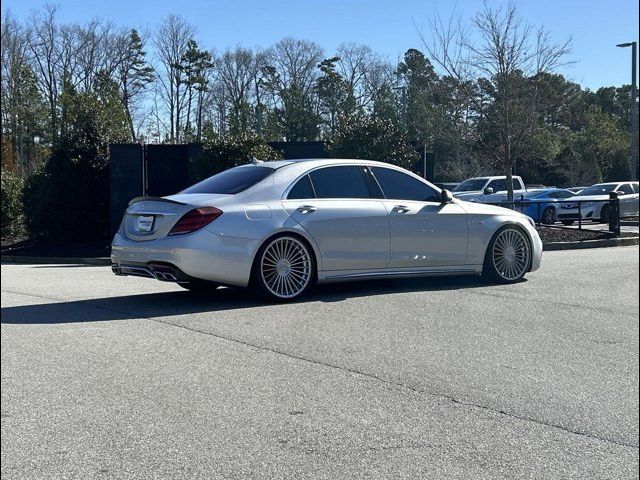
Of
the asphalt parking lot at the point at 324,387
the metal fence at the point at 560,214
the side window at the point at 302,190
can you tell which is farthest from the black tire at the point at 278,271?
the metal fence at the point at 560,214

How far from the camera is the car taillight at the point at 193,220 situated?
6594 mm

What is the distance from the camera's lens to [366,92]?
5.05 metres

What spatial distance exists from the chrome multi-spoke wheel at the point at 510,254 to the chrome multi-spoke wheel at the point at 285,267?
2418 millimetres

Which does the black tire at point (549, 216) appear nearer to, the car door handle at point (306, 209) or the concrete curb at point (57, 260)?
the car door handle at point (306, 209)

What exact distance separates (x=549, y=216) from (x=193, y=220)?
9720mm

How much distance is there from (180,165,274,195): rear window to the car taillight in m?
0.48

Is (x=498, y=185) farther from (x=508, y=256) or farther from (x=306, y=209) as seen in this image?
(x=306, y=209)

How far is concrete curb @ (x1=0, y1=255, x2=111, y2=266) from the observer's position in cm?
1557

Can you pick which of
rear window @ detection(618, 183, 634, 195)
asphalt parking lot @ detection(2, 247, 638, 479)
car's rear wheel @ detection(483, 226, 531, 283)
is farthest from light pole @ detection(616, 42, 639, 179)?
car's rear wheel @ detection(483, 226, 531, 283)

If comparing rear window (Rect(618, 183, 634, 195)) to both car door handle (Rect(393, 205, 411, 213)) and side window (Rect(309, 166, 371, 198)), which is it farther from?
side window (Rect(309, 166, 371, 198))

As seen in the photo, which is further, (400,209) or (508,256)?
(508,256)

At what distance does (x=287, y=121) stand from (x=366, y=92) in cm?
65

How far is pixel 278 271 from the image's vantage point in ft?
22.8

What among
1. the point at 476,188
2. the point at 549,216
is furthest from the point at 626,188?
the point at 476,188
